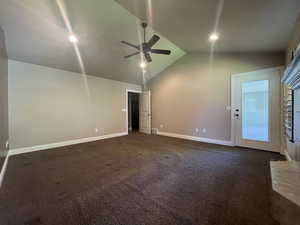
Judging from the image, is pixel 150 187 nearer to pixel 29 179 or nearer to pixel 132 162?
pixel 132 162

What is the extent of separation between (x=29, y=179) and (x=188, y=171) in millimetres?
2835

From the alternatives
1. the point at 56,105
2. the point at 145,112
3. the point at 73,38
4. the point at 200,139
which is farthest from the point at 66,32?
the point at 200,139

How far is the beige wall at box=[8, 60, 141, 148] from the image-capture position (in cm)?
374

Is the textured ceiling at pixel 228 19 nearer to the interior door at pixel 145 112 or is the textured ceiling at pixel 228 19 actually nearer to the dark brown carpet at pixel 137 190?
the dark brown carpet at pixel 137 190

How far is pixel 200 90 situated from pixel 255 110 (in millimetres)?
1736

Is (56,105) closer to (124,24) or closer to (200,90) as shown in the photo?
(124,24)

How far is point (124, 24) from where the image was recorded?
3.32 m

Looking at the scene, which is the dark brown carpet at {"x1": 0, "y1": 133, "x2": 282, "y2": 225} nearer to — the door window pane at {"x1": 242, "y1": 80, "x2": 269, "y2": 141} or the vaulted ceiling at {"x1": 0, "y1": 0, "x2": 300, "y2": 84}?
the door window pane at {"x1": 242, "y1": 80, "x2": 269, "y2": 141}

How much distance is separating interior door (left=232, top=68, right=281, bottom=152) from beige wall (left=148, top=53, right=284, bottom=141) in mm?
212

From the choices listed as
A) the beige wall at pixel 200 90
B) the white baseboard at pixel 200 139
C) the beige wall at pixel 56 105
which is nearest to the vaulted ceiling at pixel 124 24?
the beige wall at pixel 56 105

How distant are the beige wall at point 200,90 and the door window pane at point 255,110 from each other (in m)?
0.43

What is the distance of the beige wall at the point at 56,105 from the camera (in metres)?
3.74

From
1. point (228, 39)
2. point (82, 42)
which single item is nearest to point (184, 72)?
point (228, 39)

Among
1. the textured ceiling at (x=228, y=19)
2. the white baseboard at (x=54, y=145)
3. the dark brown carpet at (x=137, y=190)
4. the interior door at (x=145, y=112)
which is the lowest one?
the dark brown carpet at (x=137, y=190)
